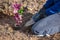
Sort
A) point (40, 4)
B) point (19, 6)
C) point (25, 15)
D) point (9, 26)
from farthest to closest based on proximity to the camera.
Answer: point (40, 4), point (25, 15), point (9, 26), point (19, 6)

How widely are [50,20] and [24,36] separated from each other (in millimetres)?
424

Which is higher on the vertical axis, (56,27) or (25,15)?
(25,15)

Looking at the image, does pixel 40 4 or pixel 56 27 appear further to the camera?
pixel 40 4

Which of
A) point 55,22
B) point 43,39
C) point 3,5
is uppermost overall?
point 3,5

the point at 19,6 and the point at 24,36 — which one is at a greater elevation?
the point at 19,6

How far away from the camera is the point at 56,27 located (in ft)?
11.9

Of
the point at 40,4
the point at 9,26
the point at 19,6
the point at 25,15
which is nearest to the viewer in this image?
the point at 19,6

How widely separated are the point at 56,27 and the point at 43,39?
0.24 metres

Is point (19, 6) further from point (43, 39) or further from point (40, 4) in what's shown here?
point (40, 4)

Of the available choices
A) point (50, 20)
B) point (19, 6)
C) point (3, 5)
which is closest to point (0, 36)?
point (19, 6)

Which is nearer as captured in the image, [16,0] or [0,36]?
[0,36]

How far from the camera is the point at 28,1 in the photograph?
15.5ft

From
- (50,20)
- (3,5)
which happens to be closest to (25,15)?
(3,5)

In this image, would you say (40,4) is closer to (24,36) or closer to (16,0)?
(16,0)
